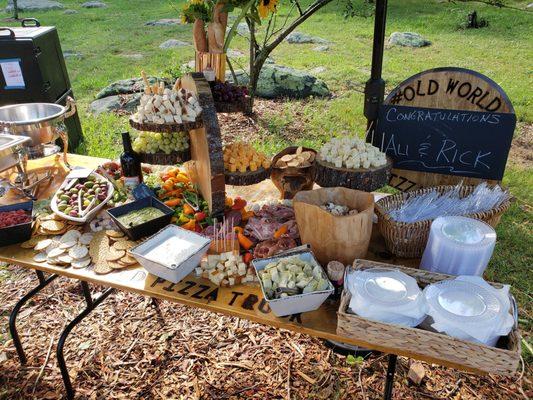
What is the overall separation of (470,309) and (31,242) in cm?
221

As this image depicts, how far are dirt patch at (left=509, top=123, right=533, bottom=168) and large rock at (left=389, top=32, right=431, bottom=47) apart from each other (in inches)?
190

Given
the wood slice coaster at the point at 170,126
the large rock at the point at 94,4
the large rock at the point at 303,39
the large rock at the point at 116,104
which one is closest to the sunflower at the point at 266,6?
the wood slice coaster at the point at 170,126

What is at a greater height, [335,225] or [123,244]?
[335,225]

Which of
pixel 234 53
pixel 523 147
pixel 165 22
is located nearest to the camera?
pixel 523 147

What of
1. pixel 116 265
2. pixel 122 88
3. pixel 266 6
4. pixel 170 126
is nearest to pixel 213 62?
pixel 266 6

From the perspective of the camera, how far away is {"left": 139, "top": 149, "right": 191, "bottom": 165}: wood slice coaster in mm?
2721

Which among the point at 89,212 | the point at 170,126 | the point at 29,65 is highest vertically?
the point at 170,126

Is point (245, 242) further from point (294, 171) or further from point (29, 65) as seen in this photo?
point (29, 65)

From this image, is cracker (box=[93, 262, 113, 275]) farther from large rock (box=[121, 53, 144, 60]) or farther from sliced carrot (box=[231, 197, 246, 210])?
large rock (box=[121, 53, 144, 60])

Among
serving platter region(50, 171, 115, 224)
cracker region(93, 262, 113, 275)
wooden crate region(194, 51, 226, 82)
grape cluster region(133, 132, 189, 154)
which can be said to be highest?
wooden crate region(194, 51, 226, 82)

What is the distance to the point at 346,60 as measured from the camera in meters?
9.50

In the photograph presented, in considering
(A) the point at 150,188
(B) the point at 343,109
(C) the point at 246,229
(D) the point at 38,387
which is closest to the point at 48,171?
(A) the point at 150,188

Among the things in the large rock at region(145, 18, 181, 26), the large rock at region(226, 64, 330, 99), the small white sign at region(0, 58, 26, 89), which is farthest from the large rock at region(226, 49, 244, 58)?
the small white sign at region(0, 58, 26, 89)

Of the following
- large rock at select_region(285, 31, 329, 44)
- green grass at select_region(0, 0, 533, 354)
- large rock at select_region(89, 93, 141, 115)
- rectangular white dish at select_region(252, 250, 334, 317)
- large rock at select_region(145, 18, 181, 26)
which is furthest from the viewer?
large rock at select_region(145, 18, 181, 26)
